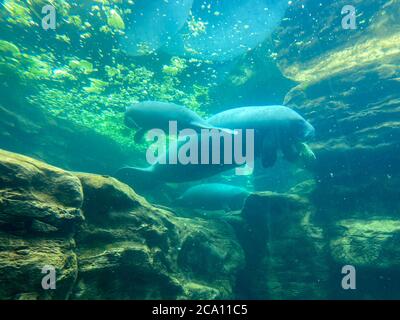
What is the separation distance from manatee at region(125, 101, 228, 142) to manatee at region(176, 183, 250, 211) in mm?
3577

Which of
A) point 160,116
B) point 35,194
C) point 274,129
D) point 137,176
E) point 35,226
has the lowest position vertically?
point 35,226

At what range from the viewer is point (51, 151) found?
15336 millimetres

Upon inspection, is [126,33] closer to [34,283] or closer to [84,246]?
[84,246]

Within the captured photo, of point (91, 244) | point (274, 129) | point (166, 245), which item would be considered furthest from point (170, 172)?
point (91, 244)

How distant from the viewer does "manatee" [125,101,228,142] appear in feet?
23.2

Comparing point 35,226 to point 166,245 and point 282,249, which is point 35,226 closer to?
point 166,245

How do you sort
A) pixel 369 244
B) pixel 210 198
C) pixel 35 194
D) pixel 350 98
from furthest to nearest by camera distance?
pixel 210 198 < pixel 350 98 < pixel 369 244 < pixel 35 194

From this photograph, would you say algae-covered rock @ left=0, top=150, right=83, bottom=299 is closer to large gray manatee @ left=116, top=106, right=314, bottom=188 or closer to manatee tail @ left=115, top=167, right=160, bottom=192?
large gray manatee @ left=116, top=106, right=314, bottom=188

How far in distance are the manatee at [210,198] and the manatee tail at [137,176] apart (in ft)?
4.29

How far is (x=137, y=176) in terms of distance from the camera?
9.81 metres

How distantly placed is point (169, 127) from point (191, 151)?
4.53 feet

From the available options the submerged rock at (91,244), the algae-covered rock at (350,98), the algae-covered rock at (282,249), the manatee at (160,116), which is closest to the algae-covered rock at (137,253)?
the submerged rock at (91,244)

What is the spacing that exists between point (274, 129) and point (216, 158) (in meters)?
1.83
